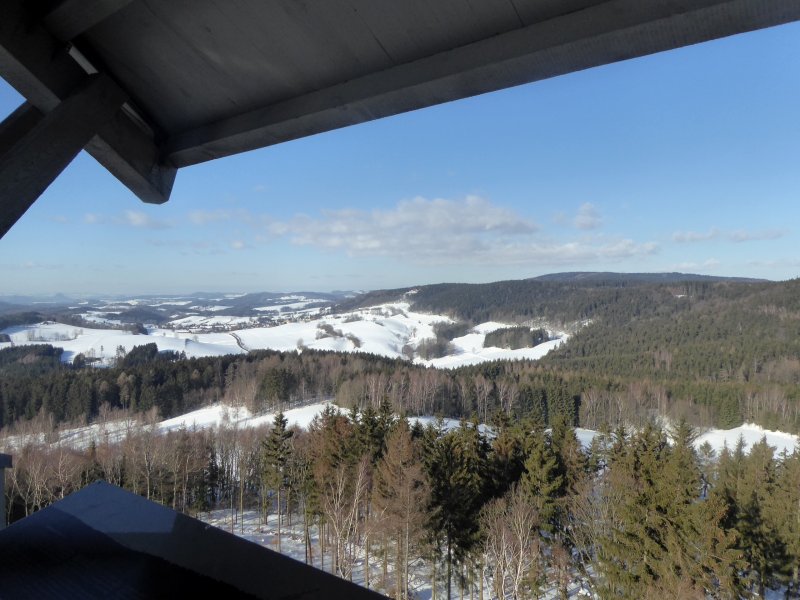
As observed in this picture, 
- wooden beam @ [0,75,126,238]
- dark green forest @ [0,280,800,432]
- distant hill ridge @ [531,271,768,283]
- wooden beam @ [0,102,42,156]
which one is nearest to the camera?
wooden beam @ [0,75,126,238]

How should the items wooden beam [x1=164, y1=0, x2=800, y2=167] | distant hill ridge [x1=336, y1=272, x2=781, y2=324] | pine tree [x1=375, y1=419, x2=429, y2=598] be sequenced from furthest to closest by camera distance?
distant hill ridge [x1=336, y1=272, x2=781, y2=324]
pine tree [x1=375, y1=419, x2=429, y2=598]
wooden beam [x1=164, y1=0, x2=800, y2=167]

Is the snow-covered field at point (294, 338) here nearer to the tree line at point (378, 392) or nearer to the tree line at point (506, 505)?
the tree line at point (378, 392)

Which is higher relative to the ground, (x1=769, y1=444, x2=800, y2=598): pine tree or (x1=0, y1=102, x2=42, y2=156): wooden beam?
(x1=0, y1=102, x2=42, y2=156): wooden beam

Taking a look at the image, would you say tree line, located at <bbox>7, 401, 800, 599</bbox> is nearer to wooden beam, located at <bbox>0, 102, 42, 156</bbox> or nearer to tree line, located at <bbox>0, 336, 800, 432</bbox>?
wooden beam, located at <bbox>0, 102, 42, 156</bbox>

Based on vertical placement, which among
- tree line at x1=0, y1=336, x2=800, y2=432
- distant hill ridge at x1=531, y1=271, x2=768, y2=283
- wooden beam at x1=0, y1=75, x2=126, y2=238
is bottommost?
tree line at x1=0, y1=336, x2=800, y2=432

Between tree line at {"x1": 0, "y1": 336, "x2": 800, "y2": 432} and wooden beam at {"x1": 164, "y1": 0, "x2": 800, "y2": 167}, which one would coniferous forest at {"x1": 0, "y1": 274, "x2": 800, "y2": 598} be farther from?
wooden beam at {"x1": 164, "y1": 0, "x2": 800, "y2": 167}

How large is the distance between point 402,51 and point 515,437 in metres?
16.6

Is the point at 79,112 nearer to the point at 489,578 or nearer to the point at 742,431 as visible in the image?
the point at 489,578

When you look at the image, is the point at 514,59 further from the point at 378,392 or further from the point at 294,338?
the point at 294,338

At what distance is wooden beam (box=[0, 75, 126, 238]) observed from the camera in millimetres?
1296

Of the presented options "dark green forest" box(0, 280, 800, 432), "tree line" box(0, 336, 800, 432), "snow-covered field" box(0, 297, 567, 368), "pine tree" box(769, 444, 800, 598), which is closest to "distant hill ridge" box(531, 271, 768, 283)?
"snow-covered field" box(0, 297, 567, 368)

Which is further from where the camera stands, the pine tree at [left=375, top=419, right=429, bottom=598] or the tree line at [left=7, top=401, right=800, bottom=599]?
the pine tree at [left=375, top=419, right=429, bottom=598]

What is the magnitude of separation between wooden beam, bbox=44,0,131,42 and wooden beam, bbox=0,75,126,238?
0.60ft

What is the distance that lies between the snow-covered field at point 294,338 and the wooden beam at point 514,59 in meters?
69.8
